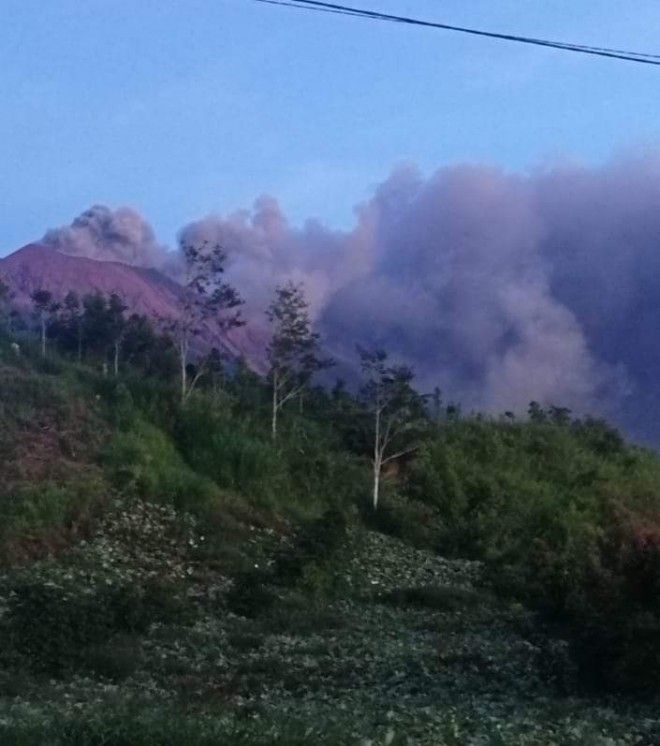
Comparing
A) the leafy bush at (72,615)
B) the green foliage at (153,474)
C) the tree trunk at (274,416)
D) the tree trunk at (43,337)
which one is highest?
the tree trunk at (43,337)

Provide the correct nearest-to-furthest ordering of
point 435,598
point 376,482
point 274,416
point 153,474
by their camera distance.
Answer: point 435,598, point 153,474, point 376,482, point 274,416

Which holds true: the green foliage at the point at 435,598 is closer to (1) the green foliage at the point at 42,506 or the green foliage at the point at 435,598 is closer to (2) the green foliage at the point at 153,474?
(2) the green foliage at the point at 153,474

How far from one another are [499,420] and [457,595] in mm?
17458

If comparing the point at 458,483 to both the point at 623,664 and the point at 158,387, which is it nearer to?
the point at 158,387

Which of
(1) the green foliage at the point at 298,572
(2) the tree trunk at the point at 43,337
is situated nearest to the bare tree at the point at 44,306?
(2) the tree trunk at the point at 43,337

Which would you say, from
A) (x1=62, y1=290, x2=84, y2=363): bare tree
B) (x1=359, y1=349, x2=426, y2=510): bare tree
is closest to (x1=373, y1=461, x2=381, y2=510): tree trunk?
(x1=359, y1=349, x2=426, y2=510): bare tree

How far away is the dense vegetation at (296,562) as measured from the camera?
14.4 meters

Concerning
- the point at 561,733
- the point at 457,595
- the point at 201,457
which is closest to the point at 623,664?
the point at 561,733

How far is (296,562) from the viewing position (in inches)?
1021

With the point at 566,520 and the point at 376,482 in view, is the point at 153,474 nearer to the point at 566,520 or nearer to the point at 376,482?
the point at 376,482

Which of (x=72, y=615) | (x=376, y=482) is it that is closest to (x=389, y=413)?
(x=376, y=482)

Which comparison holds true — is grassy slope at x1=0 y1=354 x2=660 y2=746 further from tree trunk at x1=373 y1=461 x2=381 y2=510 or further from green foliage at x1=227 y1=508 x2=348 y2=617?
tree trunk at x1=373 y1=461 x2=381 y2=510

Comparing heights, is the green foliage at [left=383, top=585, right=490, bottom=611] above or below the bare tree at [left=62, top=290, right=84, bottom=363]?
below

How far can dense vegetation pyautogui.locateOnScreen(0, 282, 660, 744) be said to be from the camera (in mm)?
14391
